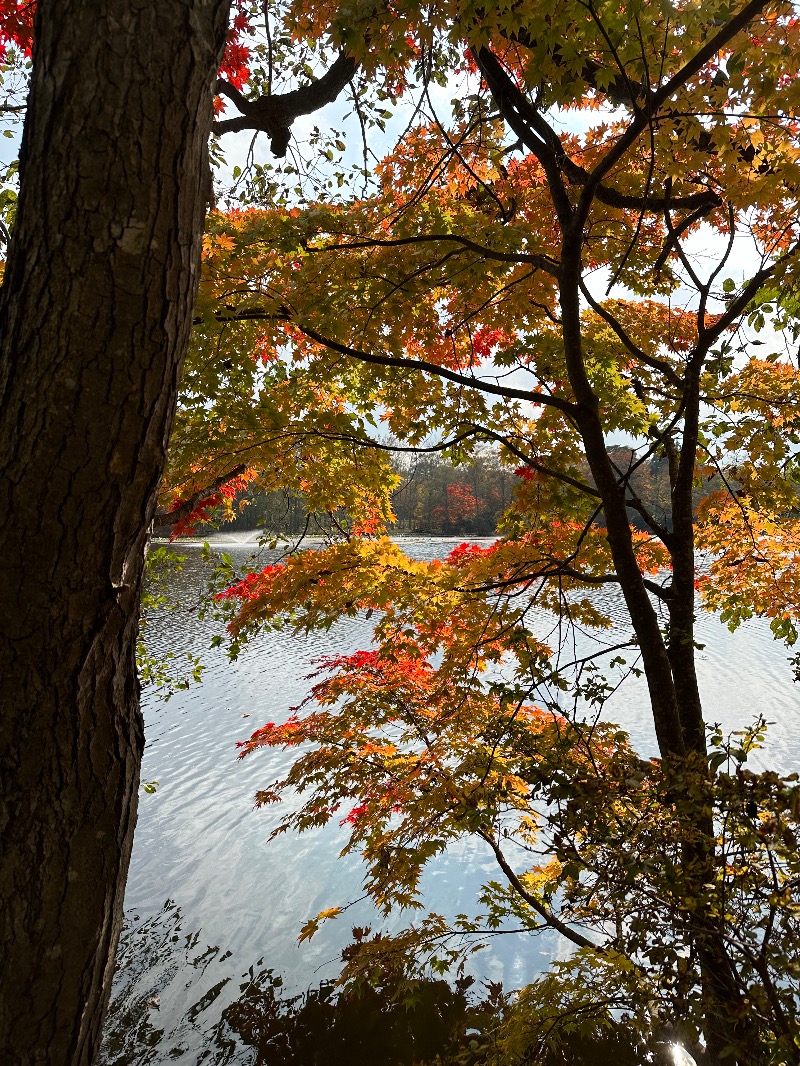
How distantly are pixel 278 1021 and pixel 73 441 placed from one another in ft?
17.1

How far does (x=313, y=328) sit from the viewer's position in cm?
296

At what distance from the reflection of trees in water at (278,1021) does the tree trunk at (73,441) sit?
3472mm

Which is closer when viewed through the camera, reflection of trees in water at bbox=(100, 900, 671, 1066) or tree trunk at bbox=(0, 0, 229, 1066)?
tree trunk at bbox=(0, 0, 229, 1066)

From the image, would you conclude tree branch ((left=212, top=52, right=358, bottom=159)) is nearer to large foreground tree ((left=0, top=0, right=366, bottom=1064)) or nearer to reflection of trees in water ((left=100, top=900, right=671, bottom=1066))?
large foreground tree ((left=0, top=0, right=366, bottom=1064))

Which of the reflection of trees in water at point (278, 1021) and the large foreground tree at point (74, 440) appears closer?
the large foreground tree at point (74, 440)

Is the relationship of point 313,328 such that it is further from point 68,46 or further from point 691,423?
point 691,423

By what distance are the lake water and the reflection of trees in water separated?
0.05 ft

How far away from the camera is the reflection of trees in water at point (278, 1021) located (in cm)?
421

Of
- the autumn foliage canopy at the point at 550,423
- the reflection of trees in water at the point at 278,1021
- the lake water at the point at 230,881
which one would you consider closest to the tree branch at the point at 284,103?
the autumn foliage canopy at the point at 550,423

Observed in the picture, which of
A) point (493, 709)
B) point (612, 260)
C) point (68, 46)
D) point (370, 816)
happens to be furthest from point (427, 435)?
point (68, 46)

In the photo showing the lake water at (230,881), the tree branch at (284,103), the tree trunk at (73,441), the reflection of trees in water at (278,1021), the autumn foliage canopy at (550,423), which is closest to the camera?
the tree trunk at (73,441)

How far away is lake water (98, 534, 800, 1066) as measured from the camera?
467cm

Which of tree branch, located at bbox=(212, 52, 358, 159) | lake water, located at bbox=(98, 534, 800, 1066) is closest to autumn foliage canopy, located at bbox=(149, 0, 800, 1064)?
tree branch, located at bbox=(212, 52, 358, 159)

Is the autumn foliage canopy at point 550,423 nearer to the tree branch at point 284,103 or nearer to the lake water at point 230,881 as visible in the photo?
the tree branch at point 284,103
